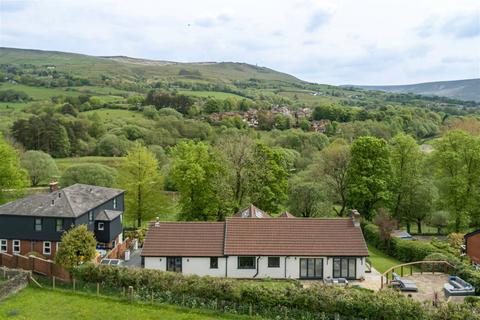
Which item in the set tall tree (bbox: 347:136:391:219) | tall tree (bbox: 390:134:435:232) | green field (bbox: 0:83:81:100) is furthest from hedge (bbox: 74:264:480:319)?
green field (bbox: 0:83:81:100)

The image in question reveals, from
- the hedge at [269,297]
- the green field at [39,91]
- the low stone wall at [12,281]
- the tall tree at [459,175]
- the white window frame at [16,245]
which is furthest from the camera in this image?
the green field at [39,91]

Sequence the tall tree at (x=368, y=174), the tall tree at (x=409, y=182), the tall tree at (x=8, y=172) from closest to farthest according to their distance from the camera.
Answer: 1. the tall tree at (x=368, y=174)
2. the tall tree at (x=409, y=182)
3. the tall tree at (x=8, y=172)

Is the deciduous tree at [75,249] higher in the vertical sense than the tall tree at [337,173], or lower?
lower

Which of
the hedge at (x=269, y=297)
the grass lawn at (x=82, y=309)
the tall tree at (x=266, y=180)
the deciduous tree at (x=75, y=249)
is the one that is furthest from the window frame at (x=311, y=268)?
the deciduous tree at (x=75, y=249)

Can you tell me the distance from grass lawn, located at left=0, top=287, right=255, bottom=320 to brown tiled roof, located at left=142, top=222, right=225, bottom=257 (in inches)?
284

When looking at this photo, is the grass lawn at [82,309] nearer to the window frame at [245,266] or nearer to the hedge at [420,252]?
the window frame at [245,266]

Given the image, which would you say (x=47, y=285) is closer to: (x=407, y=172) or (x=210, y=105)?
(x=407, y=172)

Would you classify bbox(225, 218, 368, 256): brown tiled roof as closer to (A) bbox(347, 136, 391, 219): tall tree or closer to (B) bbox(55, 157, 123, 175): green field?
(A) bbox(347, 136, 391, 219): tall tree

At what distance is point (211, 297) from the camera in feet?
89.5

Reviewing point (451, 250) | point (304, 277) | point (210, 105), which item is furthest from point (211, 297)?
point (210, 105)

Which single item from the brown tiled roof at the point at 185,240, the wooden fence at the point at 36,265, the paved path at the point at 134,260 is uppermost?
the brown tiled roof at the point at 185,240

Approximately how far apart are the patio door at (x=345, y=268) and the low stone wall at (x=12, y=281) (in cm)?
2059

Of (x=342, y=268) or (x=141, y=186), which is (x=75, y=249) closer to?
(x=342, y=268)

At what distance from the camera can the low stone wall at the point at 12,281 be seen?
92.3 feet
